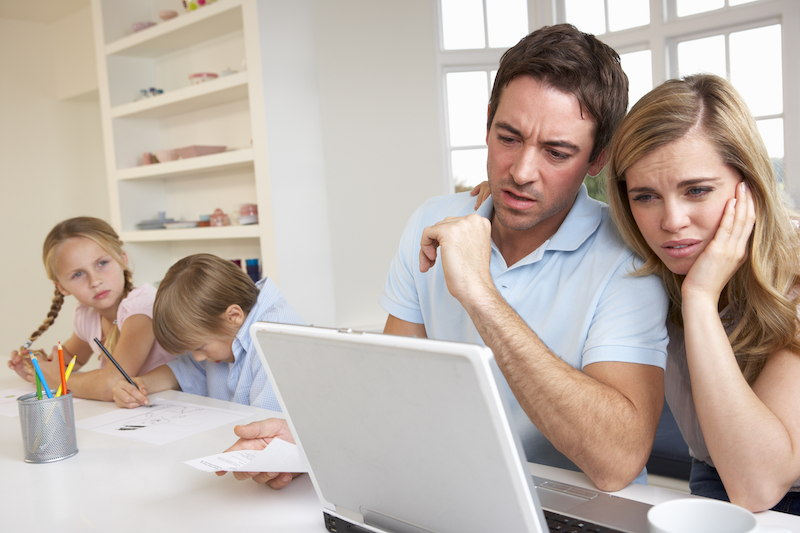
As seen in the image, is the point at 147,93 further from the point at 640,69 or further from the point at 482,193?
the point at 482,193

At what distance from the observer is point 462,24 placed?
3771mm

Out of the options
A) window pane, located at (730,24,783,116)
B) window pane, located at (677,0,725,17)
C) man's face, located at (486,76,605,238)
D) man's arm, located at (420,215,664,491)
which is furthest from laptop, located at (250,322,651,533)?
window pane, located at (677,0,725,17)

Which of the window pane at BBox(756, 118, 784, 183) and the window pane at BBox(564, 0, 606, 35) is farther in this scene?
the window pane at BBox(564, 0, 606, 35)

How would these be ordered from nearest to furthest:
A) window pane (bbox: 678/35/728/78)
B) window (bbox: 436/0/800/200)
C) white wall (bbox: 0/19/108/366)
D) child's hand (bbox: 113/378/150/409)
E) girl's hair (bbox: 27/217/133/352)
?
child's hand (bbox: 113/378/150/409), girl's hair (bbox: 27/217/133/352), window (bbox: 436/0/800/200), window pane (bbox: 678/35/728/78), white wall (bbox: 0/19/108/366)

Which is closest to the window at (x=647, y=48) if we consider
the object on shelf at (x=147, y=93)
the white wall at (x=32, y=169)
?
the object on shelf at (x=147, y=93)

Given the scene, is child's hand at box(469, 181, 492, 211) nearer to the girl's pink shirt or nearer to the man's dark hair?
the man's dark hair

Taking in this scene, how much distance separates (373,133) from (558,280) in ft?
7.93

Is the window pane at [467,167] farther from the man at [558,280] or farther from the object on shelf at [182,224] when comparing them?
the man at [558,280]

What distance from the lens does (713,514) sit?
0.61 m

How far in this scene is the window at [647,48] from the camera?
3164mm

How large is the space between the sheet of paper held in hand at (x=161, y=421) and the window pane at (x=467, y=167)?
2.61 metres

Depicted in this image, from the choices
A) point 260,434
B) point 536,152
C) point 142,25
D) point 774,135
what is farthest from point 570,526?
point 142,25

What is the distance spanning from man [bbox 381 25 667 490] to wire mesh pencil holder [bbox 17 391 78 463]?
0.74m

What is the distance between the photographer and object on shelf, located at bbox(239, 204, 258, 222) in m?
3.42
